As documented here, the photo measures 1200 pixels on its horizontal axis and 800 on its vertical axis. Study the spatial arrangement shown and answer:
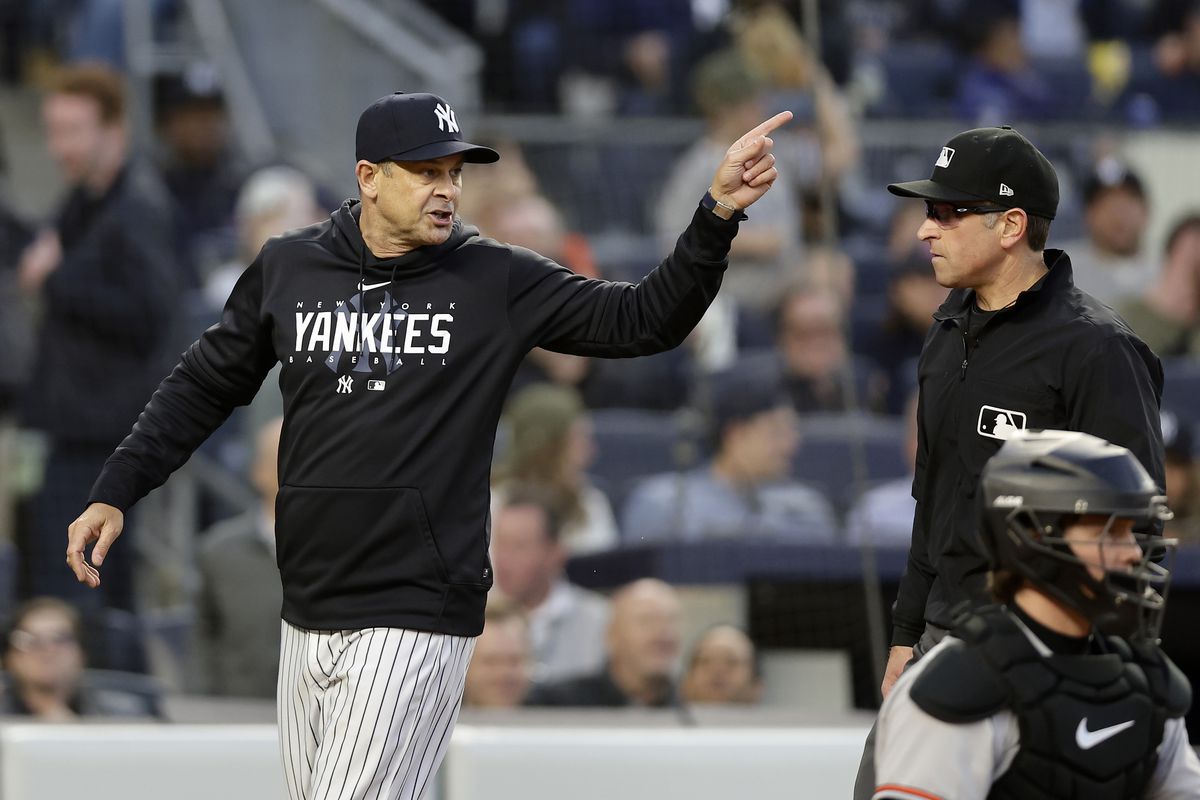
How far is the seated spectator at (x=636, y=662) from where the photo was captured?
5848 mm

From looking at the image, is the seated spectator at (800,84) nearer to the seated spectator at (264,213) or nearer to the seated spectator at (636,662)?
the seated spectator at (264,213)

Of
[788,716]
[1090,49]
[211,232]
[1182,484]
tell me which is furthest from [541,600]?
[1090,49]

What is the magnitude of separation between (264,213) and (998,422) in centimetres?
456

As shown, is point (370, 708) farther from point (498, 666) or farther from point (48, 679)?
point (48, 679)

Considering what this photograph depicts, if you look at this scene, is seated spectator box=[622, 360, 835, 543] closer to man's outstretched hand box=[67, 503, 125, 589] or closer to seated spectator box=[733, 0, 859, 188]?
seated spectator box=[733, 0, 859, 188]

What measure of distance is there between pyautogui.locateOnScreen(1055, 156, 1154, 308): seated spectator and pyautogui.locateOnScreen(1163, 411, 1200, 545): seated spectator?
1.33 m

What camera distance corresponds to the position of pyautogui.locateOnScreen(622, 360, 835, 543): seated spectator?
22.0 ft

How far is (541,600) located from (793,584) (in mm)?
835

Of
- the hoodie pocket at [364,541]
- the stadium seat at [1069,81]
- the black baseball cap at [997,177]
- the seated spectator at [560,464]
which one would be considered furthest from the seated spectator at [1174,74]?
the hoodie pocket at [364,541]

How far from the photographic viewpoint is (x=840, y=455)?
7.13m

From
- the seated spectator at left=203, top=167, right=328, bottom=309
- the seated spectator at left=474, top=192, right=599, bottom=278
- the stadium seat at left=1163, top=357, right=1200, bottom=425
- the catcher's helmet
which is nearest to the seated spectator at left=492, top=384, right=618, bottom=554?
the seated spectator at left=474, top=192, right=599, bottom=278

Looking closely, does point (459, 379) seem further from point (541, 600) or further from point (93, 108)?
point (93, 108)

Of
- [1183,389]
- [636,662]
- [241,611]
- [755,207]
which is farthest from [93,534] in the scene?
[1183,389]

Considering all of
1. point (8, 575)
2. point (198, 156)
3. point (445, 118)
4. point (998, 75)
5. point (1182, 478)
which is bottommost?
point (8, 575)
